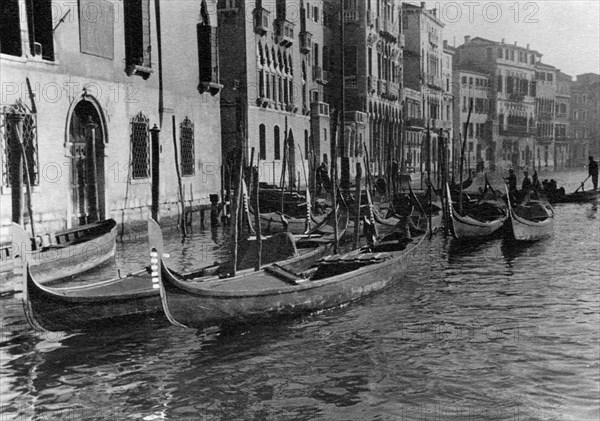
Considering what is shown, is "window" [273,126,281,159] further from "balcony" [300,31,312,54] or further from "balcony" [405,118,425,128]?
"balcony" [405,118,425,128]

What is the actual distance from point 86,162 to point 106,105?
4.43 feet

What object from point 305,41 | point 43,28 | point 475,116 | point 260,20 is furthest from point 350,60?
point 475,116

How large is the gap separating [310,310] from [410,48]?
41.7m

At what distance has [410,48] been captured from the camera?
48.4m

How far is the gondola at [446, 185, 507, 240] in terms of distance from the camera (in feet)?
52.9

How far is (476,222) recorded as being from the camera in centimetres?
1670

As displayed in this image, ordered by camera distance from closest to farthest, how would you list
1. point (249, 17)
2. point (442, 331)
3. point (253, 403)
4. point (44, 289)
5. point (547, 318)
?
point (253, 403)
point (44, 289)
point (442, 331)
point (547, 318)
point (249, 17)

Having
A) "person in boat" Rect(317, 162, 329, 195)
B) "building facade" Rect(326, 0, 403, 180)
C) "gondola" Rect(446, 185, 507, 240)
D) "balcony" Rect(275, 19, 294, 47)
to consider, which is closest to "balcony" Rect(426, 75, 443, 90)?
"building facade" Rect(326, 0, 403, 180)

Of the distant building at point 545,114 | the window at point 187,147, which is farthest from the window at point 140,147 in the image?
the distant building at point 545,114

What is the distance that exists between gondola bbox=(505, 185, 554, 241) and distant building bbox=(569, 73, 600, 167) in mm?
57181

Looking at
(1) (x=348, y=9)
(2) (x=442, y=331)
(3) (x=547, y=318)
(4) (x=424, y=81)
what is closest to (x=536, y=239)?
(3) (x=547, y=318)

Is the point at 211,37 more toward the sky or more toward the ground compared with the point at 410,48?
more toward the ground

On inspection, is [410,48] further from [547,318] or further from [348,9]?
[547,318]

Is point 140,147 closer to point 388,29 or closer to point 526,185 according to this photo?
point 526,185
